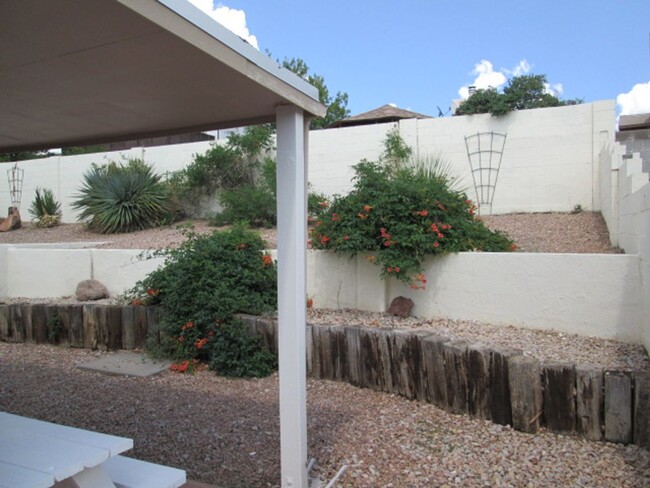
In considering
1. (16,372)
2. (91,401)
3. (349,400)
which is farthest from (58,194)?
(349,400)

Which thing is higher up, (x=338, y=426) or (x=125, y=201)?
(x=125, y=201)

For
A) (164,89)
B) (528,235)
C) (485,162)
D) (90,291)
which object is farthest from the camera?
(485,162)

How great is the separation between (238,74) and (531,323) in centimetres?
437

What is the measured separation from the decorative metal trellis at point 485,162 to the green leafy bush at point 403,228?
3400mm

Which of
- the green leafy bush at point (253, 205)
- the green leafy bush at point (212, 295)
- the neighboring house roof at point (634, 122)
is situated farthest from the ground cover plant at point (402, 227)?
the neighboring house roof at point (634, 122)

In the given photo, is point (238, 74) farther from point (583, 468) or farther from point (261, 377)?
point (261, 377)

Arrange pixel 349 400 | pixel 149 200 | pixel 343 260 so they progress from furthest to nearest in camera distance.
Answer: pixel 149 200
pixel 343 260
pixel 349 400

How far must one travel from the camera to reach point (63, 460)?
1.98m

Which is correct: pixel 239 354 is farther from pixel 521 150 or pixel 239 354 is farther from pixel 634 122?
pixel 634 122

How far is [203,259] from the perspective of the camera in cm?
584

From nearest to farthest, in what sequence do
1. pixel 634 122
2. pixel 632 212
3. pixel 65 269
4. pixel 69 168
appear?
pixel 632 212
pixel 65 269
pixel 69 168
pixel 634 122

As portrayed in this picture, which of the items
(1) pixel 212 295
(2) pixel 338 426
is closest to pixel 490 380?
(2) pixel 338 426

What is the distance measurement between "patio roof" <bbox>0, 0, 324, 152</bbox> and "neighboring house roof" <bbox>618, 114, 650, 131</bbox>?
2170cm

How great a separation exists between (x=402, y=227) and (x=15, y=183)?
13.4 meters
